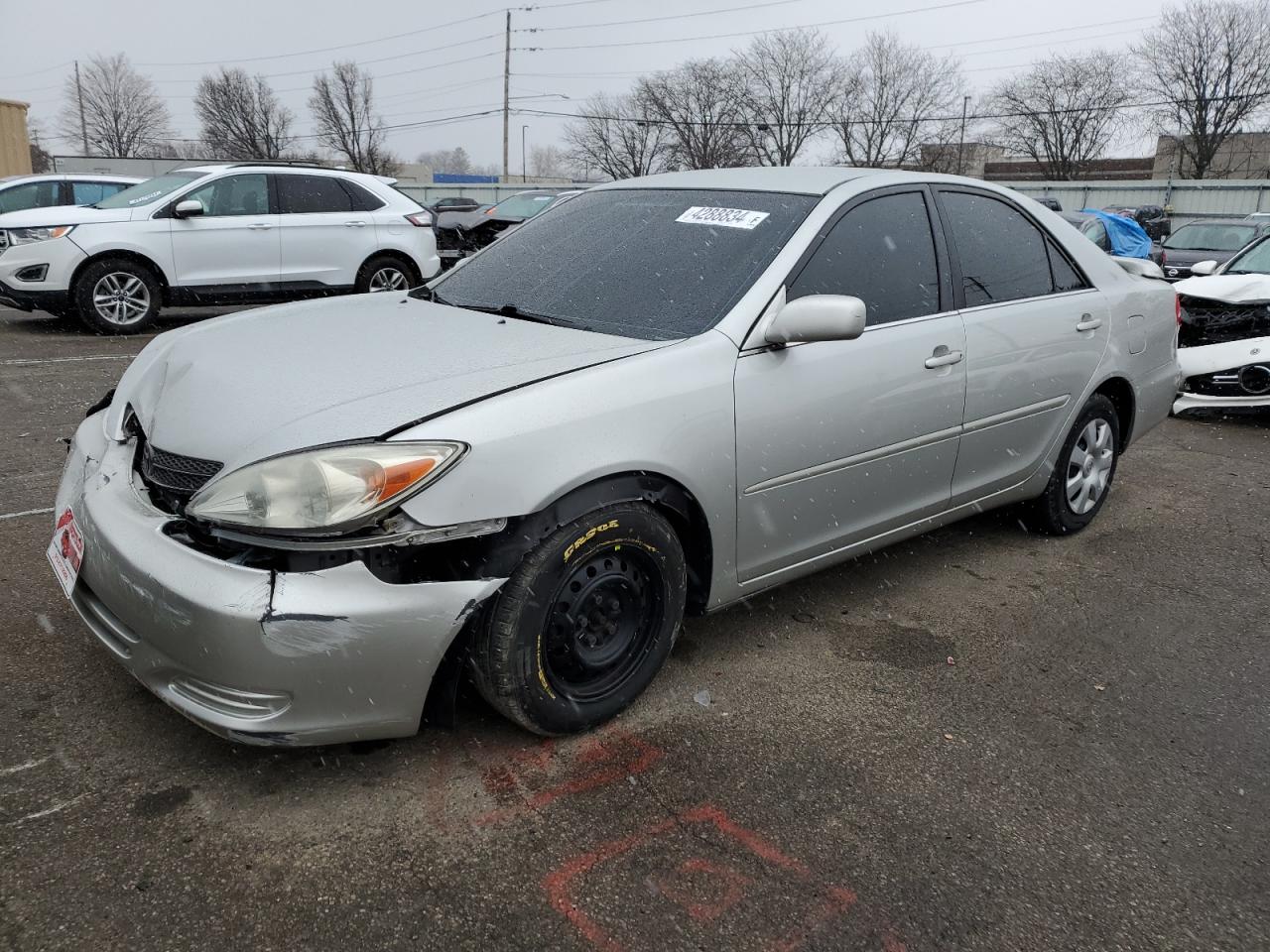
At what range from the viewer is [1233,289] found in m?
6.96

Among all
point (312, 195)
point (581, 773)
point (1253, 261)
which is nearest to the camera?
point (581, 773)

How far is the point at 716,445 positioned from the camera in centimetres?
274

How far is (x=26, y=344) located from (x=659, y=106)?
56.8 metres

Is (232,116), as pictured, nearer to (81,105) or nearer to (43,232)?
(81,105)

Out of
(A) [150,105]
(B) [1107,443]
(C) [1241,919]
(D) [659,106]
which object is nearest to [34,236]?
(B) [1107,443]

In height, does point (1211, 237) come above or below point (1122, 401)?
above

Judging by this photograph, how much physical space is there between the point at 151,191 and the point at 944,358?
8758mm

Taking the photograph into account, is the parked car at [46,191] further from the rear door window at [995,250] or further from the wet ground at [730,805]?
the rear door window at [995,250]

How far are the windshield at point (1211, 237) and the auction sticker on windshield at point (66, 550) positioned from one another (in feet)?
54.0

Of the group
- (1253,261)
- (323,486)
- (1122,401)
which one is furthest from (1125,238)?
(323,486)

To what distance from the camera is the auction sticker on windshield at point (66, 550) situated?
8.36 feet

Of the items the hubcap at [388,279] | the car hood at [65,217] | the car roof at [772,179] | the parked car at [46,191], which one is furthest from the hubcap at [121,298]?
the car roof at [772,179]

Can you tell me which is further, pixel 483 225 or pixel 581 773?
pixel 483 225

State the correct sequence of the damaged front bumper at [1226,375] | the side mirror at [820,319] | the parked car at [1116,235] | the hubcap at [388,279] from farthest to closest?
the parked car at [1116,235], the hubcap at [388,279], the damaged front bumper at [1226,375], the side mirror at [820,319]
